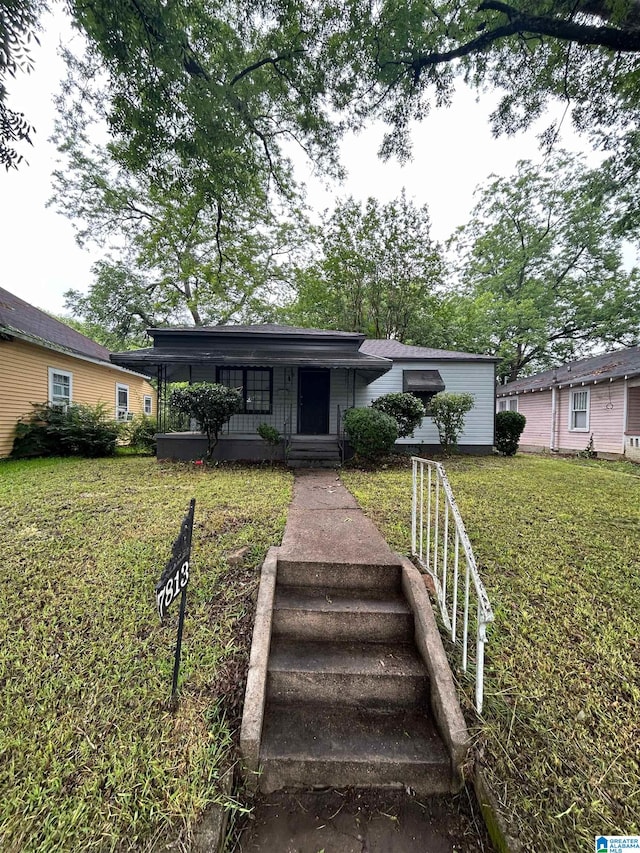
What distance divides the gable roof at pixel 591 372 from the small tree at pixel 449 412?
609cm

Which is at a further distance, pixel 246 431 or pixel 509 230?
pixel 509 230

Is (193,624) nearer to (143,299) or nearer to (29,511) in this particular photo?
(29,511)

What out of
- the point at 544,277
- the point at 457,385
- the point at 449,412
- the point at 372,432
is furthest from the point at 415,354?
the point at 544,277

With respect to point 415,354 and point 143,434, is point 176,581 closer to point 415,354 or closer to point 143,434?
point 415,354

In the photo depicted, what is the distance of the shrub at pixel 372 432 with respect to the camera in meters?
8.18

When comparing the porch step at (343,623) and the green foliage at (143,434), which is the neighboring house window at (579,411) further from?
the green foliage at (143,434)

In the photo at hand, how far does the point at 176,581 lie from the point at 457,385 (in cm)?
1102

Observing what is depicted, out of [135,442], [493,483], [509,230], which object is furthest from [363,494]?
[509,230]

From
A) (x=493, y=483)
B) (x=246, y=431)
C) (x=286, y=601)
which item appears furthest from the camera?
(x=246, y=431)

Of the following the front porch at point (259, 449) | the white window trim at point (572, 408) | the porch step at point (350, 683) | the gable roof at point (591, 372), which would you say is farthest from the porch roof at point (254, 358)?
the white window trim at point (572, 408)

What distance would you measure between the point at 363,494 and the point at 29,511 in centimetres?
482

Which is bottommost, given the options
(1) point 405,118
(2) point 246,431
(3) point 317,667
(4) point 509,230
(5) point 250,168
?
(3) point 317,667

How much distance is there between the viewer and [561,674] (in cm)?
198

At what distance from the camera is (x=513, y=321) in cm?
1900
